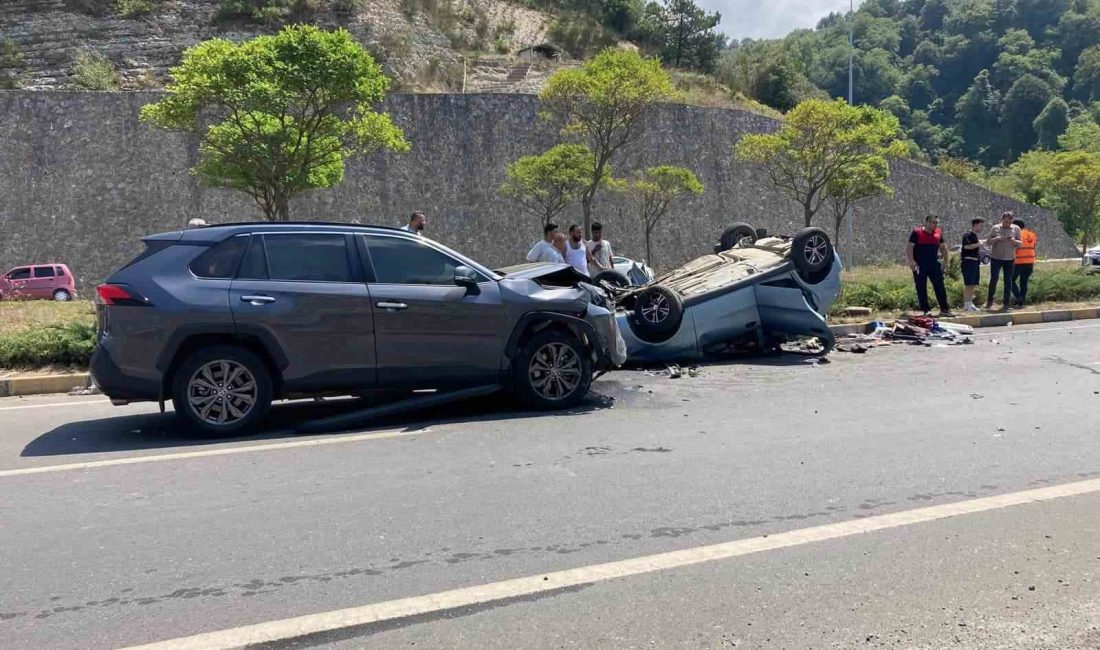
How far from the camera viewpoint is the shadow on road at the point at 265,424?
7070 mm

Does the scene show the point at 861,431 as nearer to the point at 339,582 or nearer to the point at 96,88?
the point at 339,582

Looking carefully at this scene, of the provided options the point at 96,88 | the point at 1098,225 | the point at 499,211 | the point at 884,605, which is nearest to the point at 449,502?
the point at 884,605

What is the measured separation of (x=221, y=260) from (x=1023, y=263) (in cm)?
1486

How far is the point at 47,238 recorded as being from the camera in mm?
29109

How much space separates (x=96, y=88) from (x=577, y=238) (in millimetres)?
27041

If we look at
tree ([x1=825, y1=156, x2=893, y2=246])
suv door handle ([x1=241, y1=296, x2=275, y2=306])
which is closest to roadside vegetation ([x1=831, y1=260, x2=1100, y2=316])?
tree ([x1=825, y1=156, x2=893, y2=246])

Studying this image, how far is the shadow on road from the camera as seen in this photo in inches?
278

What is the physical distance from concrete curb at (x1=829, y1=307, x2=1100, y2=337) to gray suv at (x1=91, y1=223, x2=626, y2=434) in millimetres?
7474

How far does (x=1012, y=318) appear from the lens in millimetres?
15781

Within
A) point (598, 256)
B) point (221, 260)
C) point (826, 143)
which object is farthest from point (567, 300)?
point (826, 143)

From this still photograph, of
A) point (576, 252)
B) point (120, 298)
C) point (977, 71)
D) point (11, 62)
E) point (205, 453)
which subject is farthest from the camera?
point (977, 71)

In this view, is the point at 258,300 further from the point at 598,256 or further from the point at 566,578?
the point at 598,256

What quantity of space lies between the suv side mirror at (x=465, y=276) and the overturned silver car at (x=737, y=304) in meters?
3.15

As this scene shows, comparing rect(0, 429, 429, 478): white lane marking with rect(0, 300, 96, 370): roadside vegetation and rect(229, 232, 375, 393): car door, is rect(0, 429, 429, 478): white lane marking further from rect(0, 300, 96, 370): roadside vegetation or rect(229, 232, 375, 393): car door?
rect(0, 300, 96, 370): roadside vegetation
